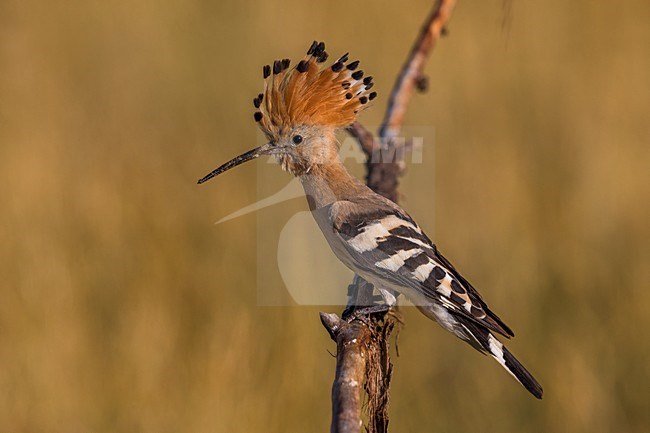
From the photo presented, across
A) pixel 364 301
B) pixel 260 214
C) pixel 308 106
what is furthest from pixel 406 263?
pixel 260 214

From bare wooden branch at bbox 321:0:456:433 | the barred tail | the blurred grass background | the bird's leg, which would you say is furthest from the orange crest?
the blurred grass background

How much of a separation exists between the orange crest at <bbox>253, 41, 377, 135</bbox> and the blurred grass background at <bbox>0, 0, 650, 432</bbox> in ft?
3.09

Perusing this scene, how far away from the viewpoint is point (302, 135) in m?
2.99

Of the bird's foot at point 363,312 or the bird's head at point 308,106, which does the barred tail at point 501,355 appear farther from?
the bird's head at point 308,106

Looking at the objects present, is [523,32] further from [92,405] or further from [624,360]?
[92,405]

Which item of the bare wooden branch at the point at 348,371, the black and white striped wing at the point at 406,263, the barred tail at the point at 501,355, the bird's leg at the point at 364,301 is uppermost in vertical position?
the black and white striped wing at the point at 406,263

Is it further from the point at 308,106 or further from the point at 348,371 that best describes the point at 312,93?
the point at 348,371

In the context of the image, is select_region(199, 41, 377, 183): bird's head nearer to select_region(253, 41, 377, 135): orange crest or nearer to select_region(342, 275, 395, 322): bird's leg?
select_region(253, 41, 377, 135): orange crest

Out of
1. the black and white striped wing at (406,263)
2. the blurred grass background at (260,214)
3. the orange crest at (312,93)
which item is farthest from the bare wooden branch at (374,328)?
the blurred grass background at (260,214)

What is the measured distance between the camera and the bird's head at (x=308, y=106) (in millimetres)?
2836

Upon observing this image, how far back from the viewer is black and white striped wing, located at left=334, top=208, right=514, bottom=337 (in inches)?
107

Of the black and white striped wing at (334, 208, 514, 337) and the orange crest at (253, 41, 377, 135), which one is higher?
the orange crest at (253, 41, 377, 135)

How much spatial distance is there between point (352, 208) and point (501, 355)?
1.96 feet

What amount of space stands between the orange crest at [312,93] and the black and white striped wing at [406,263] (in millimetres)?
326
